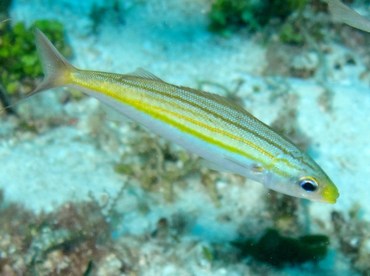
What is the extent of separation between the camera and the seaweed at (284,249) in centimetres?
450

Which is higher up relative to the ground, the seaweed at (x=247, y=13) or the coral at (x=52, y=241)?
the seaweed at (x=247, y=13)

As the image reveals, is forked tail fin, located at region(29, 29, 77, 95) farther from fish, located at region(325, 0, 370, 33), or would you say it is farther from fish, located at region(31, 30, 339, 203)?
fish, located at region(325, 0, 370, 33)

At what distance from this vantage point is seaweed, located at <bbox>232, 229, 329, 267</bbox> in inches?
177

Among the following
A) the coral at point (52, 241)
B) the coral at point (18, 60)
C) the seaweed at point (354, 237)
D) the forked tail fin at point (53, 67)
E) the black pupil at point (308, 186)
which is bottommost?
the seaweed at point (354, 237)

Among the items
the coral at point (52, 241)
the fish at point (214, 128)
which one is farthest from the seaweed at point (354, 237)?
the coral at point (52, 241)

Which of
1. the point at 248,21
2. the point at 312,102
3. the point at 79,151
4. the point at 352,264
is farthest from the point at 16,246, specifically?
A: the point at 248,21

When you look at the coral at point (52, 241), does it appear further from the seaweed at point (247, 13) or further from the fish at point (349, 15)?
the seaweed at point (247, 13)

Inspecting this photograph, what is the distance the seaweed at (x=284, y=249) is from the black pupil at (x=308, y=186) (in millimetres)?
1662

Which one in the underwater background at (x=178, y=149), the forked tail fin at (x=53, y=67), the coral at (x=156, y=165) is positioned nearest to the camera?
the forked tail fin at (x=53, y=67)

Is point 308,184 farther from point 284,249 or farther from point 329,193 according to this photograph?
point 284,249

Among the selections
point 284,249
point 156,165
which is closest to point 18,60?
point 156,165

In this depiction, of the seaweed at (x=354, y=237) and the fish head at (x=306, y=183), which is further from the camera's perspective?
the seaweed at (x=354, y=237)

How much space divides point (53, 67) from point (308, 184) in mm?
2011

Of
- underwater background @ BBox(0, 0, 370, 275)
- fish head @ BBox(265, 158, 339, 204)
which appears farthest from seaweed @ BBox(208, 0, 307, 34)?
fish head @ BBox(265, 158, 339, 204)
